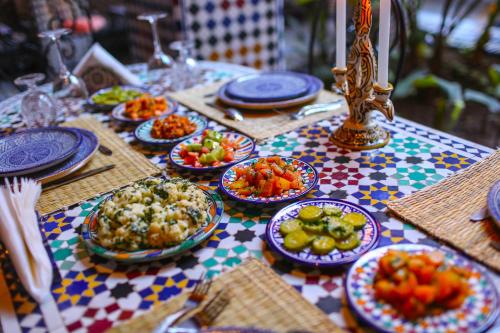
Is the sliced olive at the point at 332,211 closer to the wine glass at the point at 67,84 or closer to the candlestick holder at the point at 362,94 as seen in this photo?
the candlestick holder at the point at 362,94

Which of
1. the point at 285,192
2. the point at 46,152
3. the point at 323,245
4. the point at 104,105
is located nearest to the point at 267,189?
the point at 285,192

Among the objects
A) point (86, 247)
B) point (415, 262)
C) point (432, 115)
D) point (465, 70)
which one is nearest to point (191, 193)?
point (86, 247)

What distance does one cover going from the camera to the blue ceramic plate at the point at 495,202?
3.22ft

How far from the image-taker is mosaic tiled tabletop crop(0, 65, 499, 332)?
888 mm

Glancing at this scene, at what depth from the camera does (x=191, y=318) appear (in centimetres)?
82

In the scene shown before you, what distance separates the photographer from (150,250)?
989mm

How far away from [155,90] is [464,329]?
179 centimetres

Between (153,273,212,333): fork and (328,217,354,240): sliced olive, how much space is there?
29 cm

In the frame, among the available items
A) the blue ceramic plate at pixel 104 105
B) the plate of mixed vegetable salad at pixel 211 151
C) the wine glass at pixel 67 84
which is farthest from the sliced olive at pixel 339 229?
the wine glass at pixel 67 84

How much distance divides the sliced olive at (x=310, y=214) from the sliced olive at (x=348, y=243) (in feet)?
0.28

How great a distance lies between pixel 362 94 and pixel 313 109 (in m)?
0.33

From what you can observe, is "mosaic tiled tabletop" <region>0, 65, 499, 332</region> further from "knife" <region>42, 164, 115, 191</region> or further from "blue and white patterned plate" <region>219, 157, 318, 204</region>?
"knife" <region>42, 164, 115, 191</region>

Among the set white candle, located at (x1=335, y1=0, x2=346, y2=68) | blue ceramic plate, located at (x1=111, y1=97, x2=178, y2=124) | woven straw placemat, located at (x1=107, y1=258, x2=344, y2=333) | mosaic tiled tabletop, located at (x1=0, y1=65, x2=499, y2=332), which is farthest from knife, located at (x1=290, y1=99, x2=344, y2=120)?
woven straw placemat, located at (x1=107, y1=258, x2=344, y2=333)

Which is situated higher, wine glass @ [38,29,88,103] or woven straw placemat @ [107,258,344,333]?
wine glass @ [38,29,88,103]
